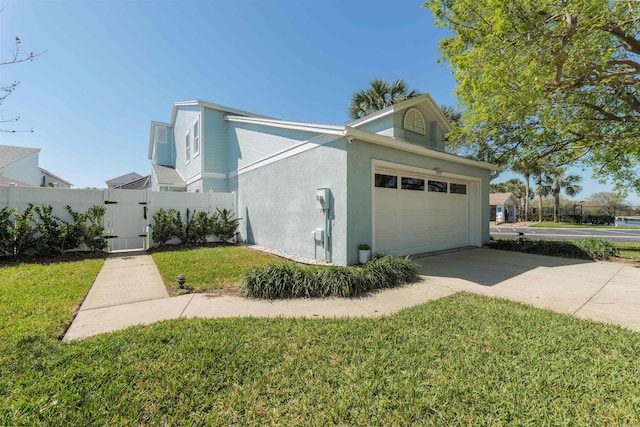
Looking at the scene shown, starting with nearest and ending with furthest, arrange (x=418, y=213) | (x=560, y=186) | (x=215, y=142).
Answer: (x=418, y=213) → (x=215, y=142) → (x=560, y=186)

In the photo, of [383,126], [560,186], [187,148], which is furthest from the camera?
[560,186]

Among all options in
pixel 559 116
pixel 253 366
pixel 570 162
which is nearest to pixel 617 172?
pixel 570 162

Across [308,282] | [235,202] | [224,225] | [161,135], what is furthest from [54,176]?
[308,282]

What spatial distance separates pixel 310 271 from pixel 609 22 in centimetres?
911

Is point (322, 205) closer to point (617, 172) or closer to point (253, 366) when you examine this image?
point (253, 366)

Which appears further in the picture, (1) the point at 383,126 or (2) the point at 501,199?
(2) the point at 501,199

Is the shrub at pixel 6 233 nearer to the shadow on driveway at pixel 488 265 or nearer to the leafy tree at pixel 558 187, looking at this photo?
the shadow on driveway at pixel 488 265

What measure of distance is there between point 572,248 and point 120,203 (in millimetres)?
15463

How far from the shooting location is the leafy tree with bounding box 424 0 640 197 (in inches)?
240

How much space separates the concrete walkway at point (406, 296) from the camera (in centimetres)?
380

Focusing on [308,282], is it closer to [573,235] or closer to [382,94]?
[382,94]

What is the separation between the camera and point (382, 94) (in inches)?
599

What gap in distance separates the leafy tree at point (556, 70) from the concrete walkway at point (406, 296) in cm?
466

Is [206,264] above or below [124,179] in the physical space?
below
